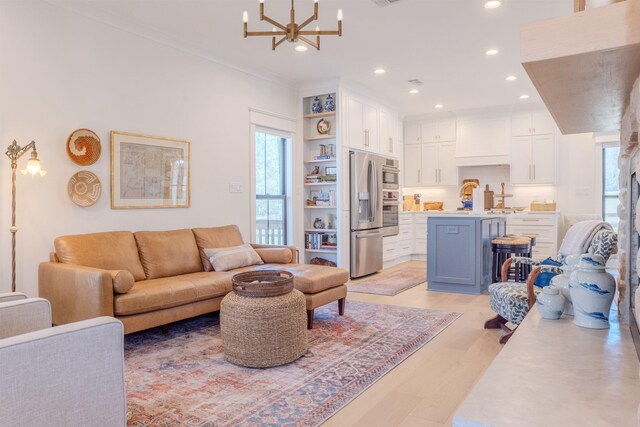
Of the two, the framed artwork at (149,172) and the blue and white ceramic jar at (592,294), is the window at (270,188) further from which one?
the blue and white ceramic jar at (592,294)

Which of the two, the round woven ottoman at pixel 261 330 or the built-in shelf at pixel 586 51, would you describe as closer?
the built-in shelf at pixel 586 51

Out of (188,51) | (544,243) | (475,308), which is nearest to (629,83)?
(475,308)

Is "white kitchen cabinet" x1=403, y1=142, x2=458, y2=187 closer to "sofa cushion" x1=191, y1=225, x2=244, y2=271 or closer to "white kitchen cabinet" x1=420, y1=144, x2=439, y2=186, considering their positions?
"white kitchen cabinet" x1=420, y1=144, x2=439, y2=186

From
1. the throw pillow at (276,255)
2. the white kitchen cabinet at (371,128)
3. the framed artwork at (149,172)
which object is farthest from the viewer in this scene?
the white kitchen cabinet at (371,128)

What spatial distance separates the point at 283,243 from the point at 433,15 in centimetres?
342

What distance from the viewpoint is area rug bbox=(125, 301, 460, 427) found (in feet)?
7.24

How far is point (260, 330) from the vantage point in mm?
2746

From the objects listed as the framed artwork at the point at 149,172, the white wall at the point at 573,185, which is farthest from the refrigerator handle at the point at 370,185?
the white wall at the point at 573,185

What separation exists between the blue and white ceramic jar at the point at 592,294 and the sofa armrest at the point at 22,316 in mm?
2148

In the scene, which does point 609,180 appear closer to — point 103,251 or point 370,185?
point 370,185

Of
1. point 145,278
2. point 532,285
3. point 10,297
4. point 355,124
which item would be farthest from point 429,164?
point 10,297

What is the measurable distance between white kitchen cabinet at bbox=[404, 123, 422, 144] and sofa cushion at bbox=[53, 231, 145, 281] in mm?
5835

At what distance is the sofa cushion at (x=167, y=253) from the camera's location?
3.84m

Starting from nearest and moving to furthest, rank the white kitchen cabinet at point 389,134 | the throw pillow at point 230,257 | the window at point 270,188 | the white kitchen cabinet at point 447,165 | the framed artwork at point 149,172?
the framed artwork at point 149,172 < the throw pillow at point 230,257 < the window at point 270,188 < the white kitchen cabinet at point 389,134 < the white kitchen cabinet at point 447,165
